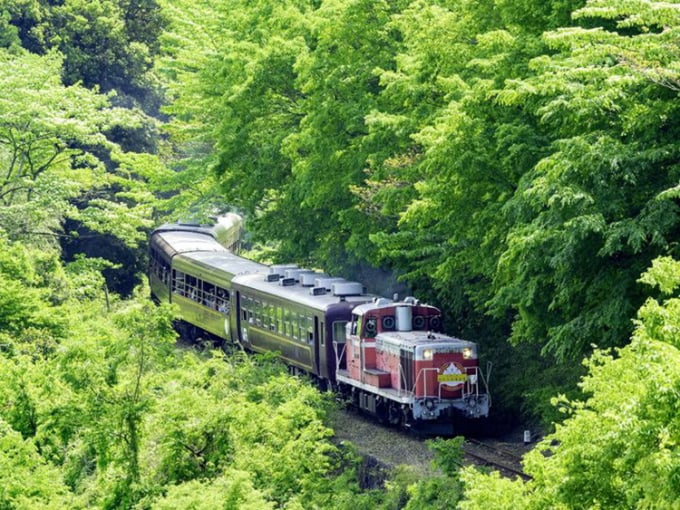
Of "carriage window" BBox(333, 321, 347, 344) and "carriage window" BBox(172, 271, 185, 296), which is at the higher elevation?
"carriage window" BBox(333, 321, 347, 344)

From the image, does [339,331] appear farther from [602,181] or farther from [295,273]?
[602,181]

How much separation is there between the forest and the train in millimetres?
1046

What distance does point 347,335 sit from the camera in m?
29.7

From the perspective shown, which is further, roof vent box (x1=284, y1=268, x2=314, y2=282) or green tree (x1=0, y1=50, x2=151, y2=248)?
green tree (x1=0, y1=50, x2=151, y2=248)

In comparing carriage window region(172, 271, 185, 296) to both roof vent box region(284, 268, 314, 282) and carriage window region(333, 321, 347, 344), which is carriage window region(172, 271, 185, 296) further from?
carriage window region(333, 321, 347, 344)

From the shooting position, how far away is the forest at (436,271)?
15578 mm

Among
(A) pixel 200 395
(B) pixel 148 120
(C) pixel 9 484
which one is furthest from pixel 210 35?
(C) pixel 9 484

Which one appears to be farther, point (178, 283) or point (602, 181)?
point (178, 283)

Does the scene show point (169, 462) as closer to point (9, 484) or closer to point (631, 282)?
point (9, 484)

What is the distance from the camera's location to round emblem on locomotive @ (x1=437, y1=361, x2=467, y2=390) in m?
26.9

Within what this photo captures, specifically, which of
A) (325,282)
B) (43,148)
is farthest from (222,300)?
(43,148)

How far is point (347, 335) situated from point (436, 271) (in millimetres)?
3385

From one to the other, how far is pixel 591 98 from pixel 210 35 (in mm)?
41239

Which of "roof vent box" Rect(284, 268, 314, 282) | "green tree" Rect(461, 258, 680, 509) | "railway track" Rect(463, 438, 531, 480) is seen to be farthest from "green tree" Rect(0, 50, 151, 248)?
"green tree" Rect(461, 258, 680, 509)
